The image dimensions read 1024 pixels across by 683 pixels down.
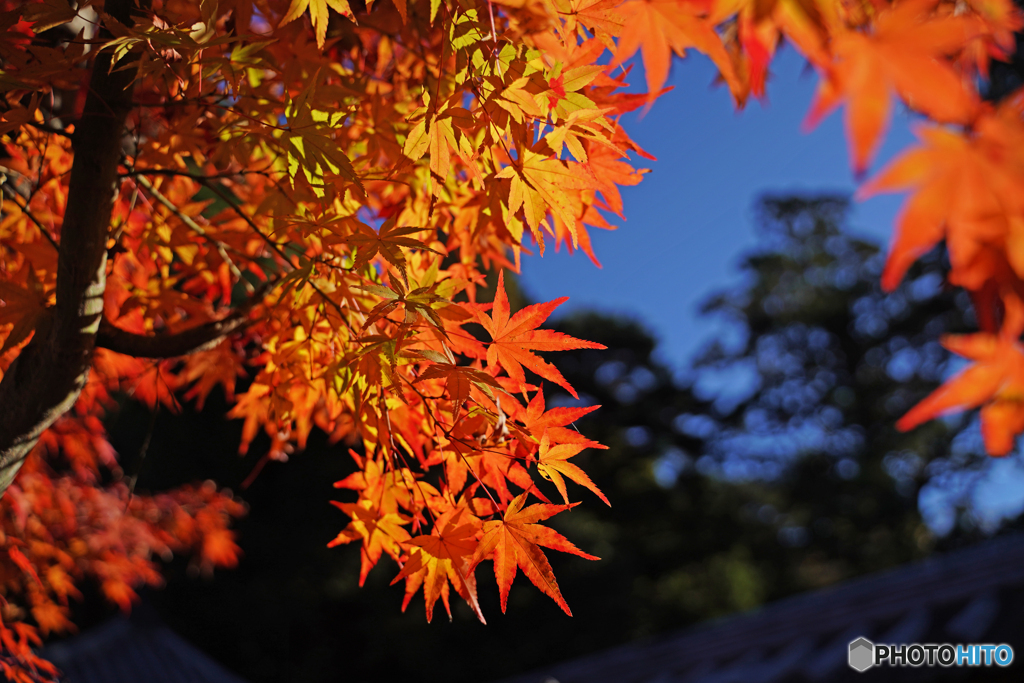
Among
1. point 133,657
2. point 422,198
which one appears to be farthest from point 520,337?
point 133,657

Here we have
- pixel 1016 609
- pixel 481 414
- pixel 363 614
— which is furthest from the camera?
pixel 363 614

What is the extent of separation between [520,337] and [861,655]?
2.56m

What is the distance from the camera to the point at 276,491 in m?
6.02

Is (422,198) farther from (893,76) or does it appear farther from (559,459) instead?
(893,76)

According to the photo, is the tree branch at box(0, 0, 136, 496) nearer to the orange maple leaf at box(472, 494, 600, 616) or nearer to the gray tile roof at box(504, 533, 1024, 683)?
the orange maple leaf at box(472, 494, 600, 616)

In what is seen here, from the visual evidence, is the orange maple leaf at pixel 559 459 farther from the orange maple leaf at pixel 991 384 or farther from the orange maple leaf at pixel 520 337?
the orange maple leaf at pixel 991 384

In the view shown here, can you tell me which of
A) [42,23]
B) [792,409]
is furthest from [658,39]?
[792,409]

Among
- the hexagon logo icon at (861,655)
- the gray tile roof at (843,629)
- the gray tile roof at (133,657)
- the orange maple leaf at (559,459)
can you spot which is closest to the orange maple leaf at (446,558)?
the orange maple leaf at (559,459)

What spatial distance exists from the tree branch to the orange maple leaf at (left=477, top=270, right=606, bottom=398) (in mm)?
569

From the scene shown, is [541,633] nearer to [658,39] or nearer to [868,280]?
[658,39]

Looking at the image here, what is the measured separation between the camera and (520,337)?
0.75 m

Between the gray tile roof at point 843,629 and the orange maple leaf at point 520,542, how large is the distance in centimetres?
154

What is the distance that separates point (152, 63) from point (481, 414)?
1.92 ft

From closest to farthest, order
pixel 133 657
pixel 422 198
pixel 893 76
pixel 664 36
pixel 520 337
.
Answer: pixel 893 76 < pixel 664 36 < pixel 520 337 < pixel 422 198 < pixel 133 657
